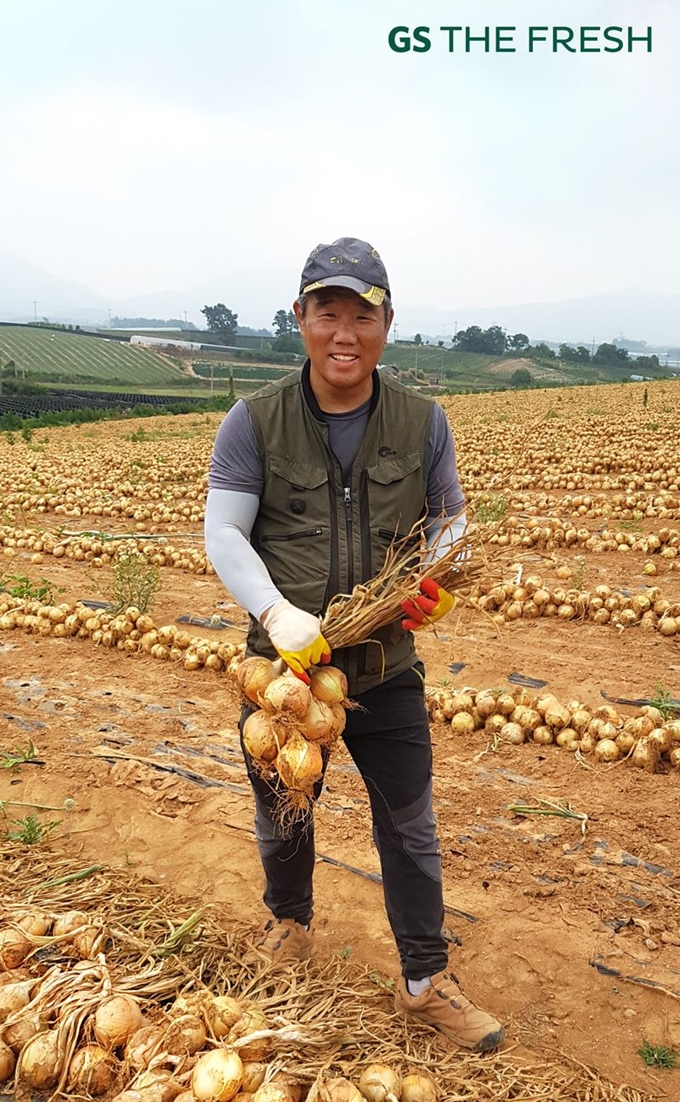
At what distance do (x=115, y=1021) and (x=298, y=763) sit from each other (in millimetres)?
902

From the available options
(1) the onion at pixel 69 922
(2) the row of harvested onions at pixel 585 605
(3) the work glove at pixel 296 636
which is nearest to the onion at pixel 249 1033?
(1) the onion at pixel 69 922

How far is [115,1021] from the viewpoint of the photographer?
7.26 ft

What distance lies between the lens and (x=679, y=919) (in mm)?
3023

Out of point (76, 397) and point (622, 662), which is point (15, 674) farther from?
point (76, 397)

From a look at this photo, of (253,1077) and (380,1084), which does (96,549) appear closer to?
(253,1077)

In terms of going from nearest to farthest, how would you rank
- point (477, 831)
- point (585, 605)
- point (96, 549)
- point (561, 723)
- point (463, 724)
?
point (477, 831), point (561, 723), point (463, 724), point (585, 605), point (96, 549)

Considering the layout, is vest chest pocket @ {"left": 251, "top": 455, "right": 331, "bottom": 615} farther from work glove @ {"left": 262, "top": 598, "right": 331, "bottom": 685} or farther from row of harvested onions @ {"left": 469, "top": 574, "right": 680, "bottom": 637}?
row of harvested onions @ {"left": 469, "top": 574, "right": 680, "bottom": 637}

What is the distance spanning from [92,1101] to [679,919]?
217cm

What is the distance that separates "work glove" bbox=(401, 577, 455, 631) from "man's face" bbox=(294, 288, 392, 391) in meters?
0.63

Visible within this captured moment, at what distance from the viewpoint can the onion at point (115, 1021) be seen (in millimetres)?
2203

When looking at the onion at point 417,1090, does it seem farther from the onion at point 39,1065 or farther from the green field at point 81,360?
the green field at point 81,360

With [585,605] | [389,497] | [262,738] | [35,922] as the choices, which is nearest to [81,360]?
[585,605]

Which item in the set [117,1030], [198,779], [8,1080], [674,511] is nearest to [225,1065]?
[117,1030]

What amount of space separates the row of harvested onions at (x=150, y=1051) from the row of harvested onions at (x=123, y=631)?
A: 3.13 metres
